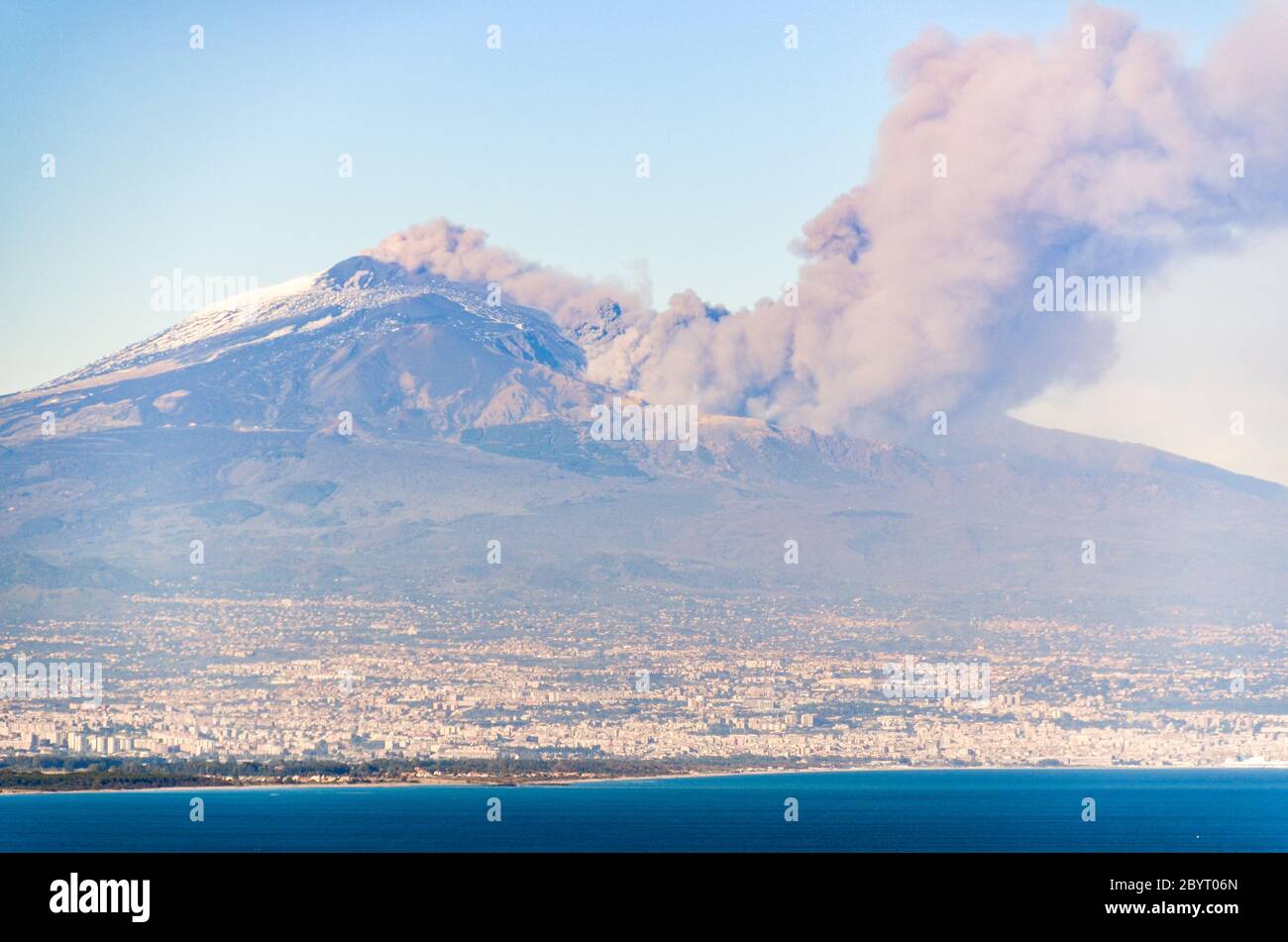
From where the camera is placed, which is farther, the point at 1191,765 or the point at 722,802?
the point at 1191,765

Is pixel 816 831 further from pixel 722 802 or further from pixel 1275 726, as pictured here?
pixel 1275 726

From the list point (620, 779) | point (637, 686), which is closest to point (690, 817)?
point (620, 779)

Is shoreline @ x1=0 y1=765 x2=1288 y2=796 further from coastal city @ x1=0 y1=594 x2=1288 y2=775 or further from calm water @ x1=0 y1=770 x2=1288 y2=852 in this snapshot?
coastal city @ x1=0 y1=594 x2=1288 y2=775

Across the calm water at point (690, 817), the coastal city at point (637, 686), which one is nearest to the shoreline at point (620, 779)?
the calm water at point (690, 817)
